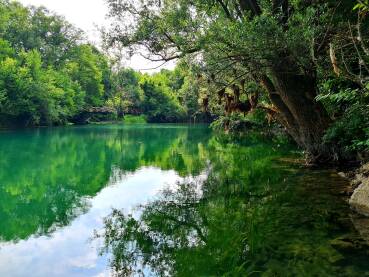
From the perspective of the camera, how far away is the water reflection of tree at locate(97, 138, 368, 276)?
5.71m

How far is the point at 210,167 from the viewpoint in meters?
16.6

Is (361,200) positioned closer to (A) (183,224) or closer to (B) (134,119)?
(A) (183,224)

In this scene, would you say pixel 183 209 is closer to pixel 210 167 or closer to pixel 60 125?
pixel 210 167

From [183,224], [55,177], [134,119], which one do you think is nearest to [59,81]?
[134,119]

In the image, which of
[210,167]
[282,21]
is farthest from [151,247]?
[210,167]

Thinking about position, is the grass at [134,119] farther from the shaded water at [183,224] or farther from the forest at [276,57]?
the shaded water at [183,224]

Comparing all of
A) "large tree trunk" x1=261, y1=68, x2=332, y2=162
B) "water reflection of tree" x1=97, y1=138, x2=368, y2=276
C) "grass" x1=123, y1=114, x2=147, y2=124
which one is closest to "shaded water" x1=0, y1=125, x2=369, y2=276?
"water reflection of tree" x1=97, y1=138, x2=368, y2=276

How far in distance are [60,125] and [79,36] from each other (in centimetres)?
2269

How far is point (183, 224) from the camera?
809cm

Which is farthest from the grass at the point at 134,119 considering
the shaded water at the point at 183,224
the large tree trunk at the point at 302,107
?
the large tree trunk at the point at 302,107

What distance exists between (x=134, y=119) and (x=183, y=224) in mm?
75990

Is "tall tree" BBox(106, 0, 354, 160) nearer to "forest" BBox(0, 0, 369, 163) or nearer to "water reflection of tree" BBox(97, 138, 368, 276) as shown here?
"forest" BBox(0, 0, 369, 163)

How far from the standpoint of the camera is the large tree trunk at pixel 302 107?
12.1m

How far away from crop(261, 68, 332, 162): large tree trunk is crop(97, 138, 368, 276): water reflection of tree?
168 cm
